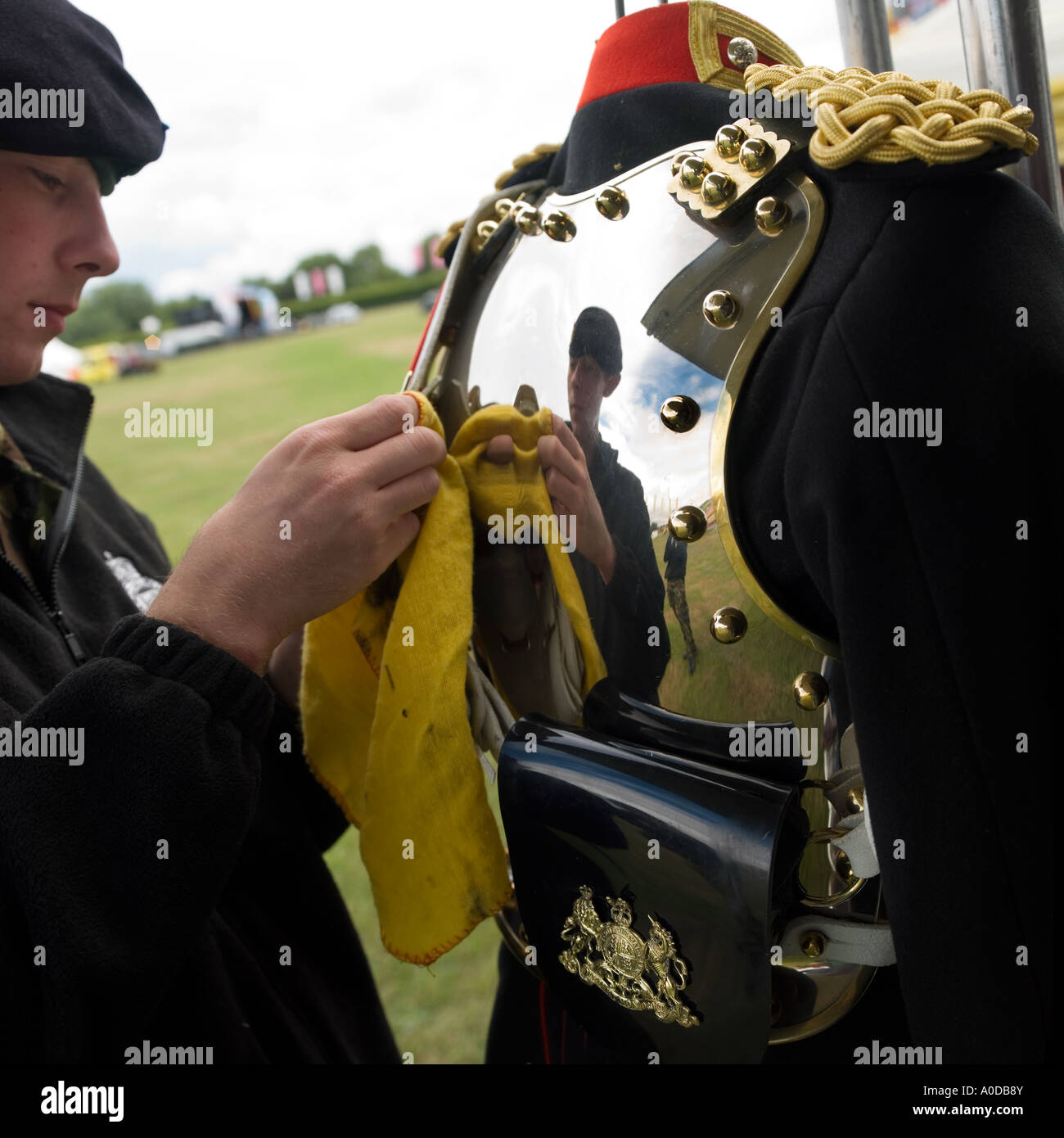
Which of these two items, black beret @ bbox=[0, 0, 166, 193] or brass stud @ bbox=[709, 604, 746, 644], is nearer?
brass stud @ bbox=[709, 604, 746, 644]

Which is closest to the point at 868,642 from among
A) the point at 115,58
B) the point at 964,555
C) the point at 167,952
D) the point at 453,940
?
the point at 964,555

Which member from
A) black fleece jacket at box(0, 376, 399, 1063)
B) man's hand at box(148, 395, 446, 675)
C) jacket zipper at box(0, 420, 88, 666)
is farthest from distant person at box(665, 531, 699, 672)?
jacket zipper at box(0, 420, 88, 666)

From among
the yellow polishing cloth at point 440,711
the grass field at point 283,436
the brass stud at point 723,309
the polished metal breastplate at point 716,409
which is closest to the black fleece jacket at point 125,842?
the yellow polishing cloth at point 440,711

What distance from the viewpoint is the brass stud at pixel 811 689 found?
25.5 inches

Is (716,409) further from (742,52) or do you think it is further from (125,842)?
(125,842)

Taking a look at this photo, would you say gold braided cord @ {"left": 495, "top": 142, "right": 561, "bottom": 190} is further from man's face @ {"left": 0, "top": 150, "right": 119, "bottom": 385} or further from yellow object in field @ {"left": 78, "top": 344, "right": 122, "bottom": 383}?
yellow object in field @ {"left": 78, "top": 344, "right": 122, "bottom": 383}

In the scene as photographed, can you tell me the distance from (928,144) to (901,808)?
36 cm

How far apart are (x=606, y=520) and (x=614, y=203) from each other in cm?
22

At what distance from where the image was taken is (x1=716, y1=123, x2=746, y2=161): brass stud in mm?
655

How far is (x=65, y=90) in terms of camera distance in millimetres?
859

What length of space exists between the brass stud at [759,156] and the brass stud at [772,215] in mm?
20

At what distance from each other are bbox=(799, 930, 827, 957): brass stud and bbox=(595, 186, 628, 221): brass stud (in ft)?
1.65

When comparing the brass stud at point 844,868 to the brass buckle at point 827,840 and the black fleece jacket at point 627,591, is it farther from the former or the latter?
the black fleece jacket at point 627,591
